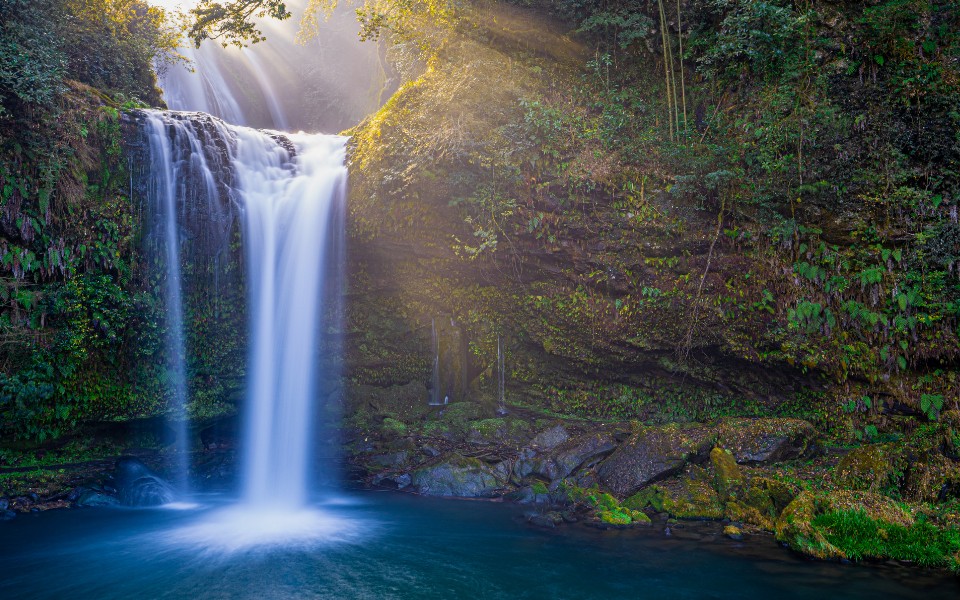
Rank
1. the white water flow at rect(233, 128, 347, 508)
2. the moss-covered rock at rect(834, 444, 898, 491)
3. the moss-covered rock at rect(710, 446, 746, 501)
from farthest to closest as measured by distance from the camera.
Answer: the white water flow at rect(233, 128, 347, 508) → the moss-covered rock at rect(710, 446, 746, 501) → the moss-covered rock at rect(834, 444, 898, 491)

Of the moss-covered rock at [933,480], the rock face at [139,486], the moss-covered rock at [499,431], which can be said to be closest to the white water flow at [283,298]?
the rock face at [139,486]

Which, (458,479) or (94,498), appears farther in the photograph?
(458,479)

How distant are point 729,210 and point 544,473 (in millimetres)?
5810

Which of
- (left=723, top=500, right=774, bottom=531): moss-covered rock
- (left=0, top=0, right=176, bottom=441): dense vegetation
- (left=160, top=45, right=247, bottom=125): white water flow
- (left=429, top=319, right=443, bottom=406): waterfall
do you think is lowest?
(left=723, top=500, right=774, bottom=531): moss-covered rock

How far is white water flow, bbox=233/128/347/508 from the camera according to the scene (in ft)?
34.0

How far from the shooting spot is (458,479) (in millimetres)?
9367

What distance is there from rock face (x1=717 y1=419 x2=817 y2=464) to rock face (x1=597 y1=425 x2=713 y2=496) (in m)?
0.36

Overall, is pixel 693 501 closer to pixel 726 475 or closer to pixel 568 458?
pixel 726 475

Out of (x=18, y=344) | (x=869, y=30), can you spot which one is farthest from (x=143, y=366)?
(x=869, y=30)

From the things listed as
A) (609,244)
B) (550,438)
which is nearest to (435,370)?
(550,438)

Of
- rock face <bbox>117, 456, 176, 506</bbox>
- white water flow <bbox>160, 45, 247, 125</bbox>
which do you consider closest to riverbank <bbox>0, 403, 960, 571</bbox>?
rock face <bbox>117, 456, 176, 506</bbox>

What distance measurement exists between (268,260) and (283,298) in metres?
0.86

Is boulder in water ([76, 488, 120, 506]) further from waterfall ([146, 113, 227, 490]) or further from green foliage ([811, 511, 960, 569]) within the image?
green foliage ([811, 511, 960, 569])

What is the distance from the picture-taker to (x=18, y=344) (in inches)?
325
